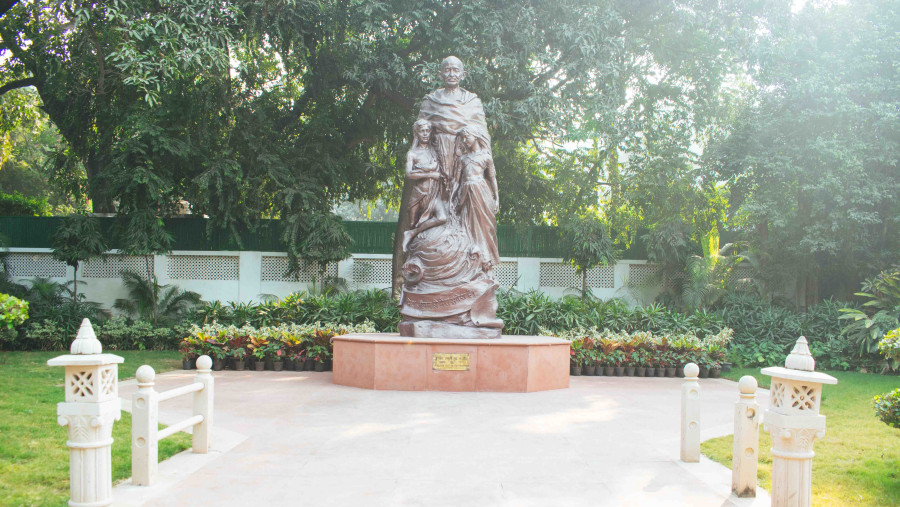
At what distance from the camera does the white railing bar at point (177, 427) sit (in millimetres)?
4479

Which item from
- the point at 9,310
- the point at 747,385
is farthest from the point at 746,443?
the point at 9,310

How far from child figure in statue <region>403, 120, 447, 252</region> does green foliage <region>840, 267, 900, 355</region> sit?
7801 mm

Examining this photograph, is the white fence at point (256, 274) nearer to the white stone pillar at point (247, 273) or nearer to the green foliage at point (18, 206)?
the white stone pillar at point (247, 273)

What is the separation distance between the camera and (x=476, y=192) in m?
9.28

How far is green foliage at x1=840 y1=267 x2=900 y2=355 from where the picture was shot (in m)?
11.8

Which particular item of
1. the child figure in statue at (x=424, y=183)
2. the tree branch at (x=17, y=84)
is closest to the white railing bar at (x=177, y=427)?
the child figure in statue at (x=424, y=183)

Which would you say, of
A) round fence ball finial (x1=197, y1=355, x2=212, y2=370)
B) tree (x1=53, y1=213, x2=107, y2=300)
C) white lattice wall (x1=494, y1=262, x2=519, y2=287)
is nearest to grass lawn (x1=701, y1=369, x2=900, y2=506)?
round fence ball finial (x1=197, y1=355, x2=212, y2=370)

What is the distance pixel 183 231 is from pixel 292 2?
20.6 ft

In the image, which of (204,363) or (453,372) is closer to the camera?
(204,363)

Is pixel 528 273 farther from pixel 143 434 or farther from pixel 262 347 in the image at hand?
pixel 143 434

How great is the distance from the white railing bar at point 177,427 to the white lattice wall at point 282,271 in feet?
33.0

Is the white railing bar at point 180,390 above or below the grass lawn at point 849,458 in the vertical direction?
above

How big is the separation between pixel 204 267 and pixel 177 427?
11359 mm

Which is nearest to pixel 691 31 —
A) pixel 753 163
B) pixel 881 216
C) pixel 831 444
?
pixel 753 163
